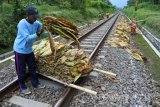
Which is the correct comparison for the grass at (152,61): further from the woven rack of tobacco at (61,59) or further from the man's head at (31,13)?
the man's head at (31,13)

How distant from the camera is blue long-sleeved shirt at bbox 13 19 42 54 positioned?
5.30 metres

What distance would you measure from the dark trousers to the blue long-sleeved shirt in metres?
0.13

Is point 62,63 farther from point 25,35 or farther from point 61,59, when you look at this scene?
point 25,35

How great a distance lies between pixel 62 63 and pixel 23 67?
39.7 inches

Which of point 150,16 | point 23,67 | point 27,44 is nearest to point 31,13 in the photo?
point 27,44

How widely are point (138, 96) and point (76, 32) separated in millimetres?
2144

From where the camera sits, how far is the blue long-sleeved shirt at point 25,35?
5.30 meters

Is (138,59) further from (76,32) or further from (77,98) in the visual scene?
(77,98)

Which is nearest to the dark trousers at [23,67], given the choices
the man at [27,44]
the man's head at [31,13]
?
the man at [27,44]

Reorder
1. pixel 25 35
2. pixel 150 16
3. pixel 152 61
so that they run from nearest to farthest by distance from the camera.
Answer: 1. pixel 25 35
2. pixel 152 61
3. pixel 150 16

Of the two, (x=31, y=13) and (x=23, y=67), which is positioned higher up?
(x=31, y=13)

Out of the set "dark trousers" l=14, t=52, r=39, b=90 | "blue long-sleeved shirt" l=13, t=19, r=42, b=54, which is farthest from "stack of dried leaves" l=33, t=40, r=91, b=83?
"blue long-sleeved shirt" l=13, t=19, r=42, b=54

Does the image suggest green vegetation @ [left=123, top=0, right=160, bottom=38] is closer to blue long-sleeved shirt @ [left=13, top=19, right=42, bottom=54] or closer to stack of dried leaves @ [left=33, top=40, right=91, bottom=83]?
stack of dried leaves @ [left=33, top=40, right=91, bottom=83]

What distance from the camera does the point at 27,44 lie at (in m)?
5.62
